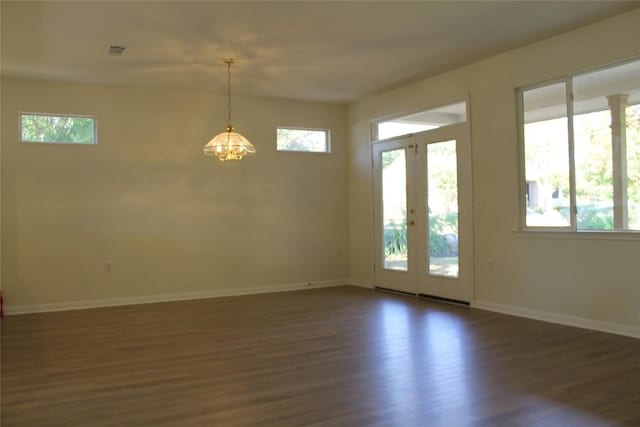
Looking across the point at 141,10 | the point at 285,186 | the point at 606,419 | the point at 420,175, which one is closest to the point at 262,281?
the point at 285,186

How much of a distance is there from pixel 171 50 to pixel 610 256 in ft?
15.1

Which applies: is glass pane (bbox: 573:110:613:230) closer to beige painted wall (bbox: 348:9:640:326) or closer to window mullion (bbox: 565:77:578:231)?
window mullion (bbox: 565:77:578:231)

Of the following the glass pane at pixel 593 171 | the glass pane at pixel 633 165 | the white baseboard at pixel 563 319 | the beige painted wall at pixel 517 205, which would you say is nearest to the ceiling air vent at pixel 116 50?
the beige painted wall at pixel 517 205

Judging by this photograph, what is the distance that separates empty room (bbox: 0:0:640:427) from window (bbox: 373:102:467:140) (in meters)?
0.03

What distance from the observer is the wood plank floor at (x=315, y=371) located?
2.73m

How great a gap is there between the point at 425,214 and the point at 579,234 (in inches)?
80.7

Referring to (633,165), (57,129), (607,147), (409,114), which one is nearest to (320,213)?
(409,114)

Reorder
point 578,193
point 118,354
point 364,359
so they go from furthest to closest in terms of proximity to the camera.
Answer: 1. point 578,193
2. point 118,354
3. point 364,359

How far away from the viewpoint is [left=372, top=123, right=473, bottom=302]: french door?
19.5 ft

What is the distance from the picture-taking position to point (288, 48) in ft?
16.5

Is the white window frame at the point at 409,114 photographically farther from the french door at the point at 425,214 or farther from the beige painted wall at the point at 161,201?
the beige painted wall at the point at 161,201

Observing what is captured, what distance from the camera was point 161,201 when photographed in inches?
261

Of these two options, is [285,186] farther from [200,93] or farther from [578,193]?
[578,193]

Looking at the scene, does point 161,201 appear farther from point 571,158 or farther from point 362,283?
point 571,158
